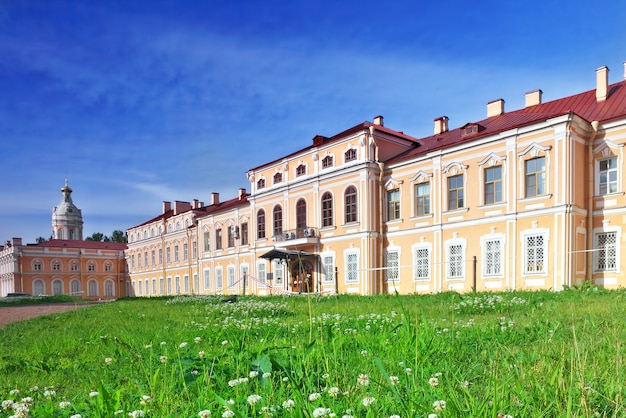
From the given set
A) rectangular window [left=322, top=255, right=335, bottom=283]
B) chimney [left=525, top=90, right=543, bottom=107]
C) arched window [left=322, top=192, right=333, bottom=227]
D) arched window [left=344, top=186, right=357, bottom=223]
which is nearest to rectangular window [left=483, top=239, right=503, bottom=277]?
arched window [left=344, top=186, right=357, bottom=223]

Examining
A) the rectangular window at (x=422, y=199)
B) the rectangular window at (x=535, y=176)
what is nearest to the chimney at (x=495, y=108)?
the rectangular window at (x=422, y=199)

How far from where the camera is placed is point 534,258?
19.4 metres

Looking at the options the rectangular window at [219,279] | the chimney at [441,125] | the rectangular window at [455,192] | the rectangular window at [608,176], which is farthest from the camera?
the rectangular window at [219,279]

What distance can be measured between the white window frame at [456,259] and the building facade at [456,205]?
2.8 inches

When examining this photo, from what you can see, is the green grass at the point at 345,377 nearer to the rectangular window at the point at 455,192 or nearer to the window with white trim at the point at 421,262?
the rectangular window at the point at 455,192

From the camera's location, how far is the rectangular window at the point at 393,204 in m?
25.7

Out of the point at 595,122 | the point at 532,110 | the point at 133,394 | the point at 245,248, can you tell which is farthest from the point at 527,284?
the point at 245,248

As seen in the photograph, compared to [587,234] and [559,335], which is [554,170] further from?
[559,335]

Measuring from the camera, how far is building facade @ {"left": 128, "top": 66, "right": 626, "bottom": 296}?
61.2 ft

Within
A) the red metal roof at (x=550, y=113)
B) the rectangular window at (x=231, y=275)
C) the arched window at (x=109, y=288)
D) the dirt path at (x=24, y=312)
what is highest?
the red metal roof at (x=550, y=113)

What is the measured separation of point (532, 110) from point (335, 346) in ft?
82.2

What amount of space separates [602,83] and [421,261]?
43.9ft

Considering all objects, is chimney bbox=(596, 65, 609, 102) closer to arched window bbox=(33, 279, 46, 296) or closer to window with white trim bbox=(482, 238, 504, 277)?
window with white trim bbox=(482, 238, 504, 277)

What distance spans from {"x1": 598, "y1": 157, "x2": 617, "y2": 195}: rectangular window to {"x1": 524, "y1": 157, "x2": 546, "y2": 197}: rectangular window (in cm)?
260
